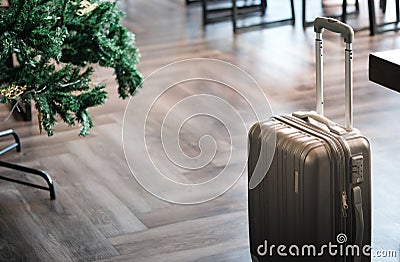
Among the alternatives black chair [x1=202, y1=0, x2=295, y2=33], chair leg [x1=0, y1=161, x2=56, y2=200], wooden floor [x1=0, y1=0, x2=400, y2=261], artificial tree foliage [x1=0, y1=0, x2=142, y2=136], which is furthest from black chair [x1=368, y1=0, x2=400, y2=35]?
chair leg [x1=0, y1=161, x2=56, y2=200]

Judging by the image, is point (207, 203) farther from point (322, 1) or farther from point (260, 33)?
point (322, 1)

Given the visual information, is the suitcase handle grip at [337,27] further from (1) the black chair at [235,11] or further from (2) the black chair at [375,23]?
(1) the black chair at [235,11]

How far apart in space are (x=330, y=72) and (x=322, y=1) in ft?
6.47

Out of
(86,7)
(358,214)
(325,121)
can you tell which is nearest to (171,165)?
(86,7)

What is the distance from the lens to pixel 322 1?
677 centimetres

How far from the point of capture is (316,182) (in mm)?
2412

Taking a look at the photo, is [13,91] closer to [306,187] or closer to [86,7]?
[86,7]

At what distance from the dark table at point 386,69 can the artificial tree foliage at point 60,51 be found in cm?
113

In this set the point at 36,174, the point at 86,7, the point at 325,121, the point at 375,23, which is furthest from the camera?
the point at 375,23

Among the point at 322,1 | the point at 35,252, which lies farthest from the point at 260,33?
the point at 35,252

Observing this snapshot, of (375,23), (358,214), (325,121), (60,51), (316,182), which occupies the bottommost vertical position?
(375,23)

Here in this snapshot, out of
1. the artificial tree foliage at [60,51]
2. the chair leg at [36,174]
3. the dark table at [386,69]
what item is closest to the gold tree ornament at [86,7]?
the artificial tree foliage at [60,51]

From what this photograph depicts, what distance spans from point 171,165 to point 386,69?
1575 millimetres

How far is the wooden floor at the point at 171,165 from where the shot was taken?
3008mm
